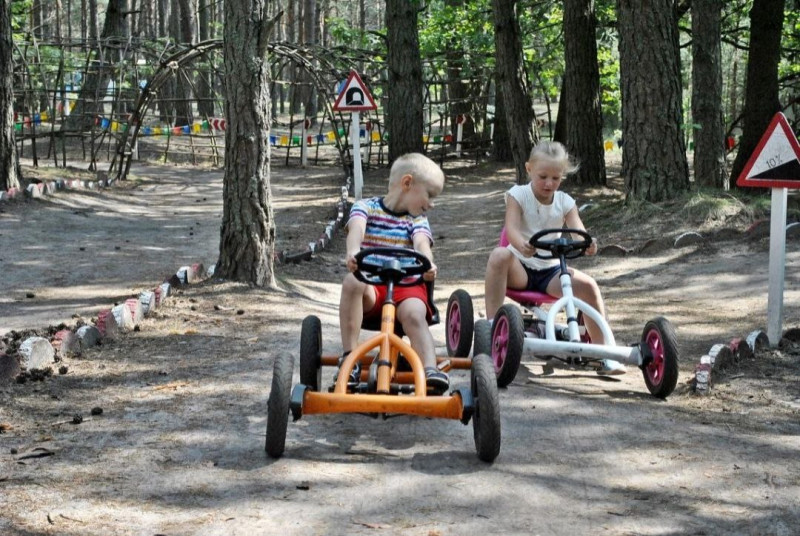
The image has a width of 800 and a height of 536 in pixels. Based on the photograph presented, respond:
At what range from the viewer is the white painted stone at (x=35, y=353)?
19.3ft

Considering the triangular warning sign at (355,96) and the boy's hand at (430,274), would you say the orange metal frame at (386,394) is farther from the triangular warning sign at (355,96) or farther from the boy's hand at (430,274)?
the triangular warning sign at (355,96)

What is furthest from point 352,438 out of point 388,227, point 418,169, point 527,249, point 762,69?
point 762,69

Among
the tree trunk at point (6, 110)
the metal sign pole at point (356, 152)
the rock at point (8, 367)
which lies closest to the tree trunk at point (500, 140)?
the metal sign pole at point (356, 152)

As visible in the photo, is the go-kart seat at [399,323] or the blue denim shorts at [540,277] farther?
the blue denim shorts at [540,277]

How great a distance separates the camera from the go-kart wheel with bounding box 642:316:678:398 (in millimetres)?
5609

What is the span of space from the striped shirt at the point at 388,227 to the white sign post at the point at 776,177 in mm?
2543

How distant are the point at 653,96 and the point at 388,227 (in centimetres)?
798

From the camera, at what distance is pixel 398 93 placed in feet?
72.6

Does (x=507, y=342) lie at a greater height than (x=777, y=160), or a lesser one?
lesser

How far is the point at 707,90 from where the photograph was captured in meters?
15.9

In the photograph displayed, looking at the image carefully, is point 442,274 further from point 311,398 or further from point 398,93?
point 398,93

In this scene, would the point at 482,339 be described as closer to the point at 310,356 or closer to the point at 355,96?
the point at 310,356

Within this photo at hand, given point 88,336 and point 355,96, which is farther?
point 355,96

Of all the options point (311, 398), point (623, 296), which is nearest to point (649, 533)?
point (311, 398)
